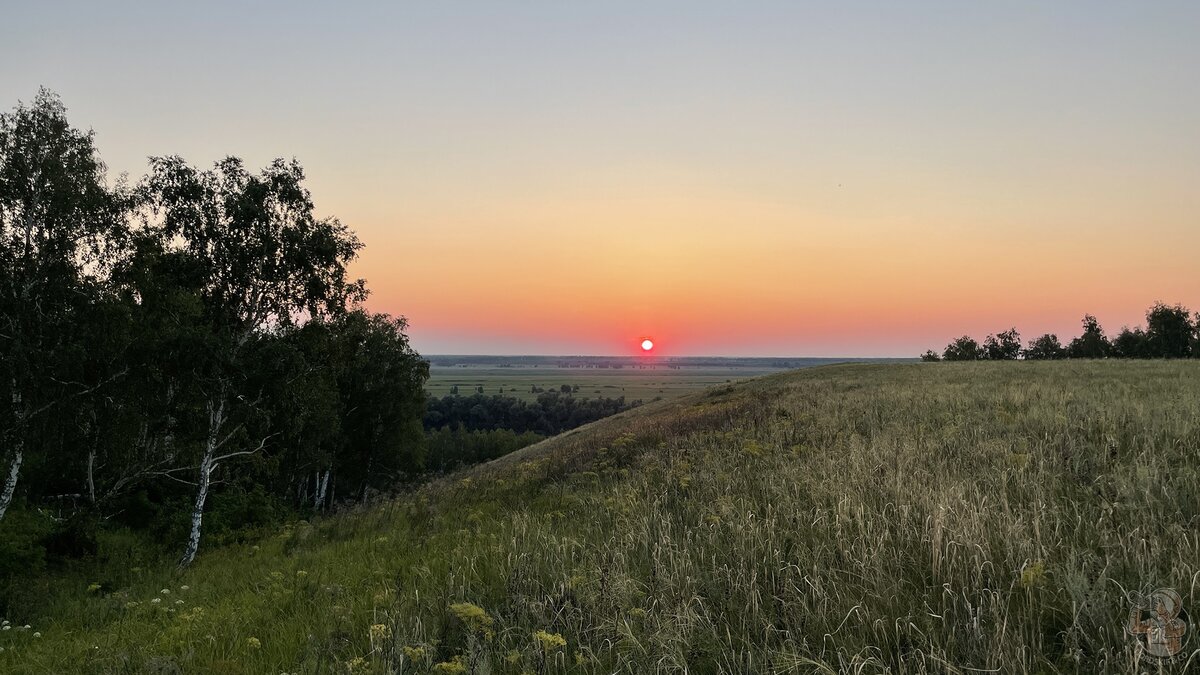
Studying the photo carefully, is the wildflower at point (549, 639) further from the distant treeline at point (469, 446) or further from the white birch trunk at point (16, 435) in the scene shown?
the distant treeline at point (469, 446)

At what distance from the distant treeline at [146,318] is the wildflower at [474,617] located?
17.4 metres

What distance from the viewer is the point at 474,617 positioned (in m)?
4.39

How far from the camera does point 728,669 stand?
11.3 ft

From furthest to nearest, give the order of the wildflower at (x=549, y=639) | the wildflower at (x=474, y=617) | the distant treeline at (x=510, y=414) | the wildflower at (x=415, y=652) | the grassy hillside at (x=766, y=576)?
the distant treeline at (x=510, y=414) → the wildflower at (x=474, y=617) → the wildflower at (x=415, y=652) → the wildflower at (x=549, y=639) → the grassy hillside at (x=766, y=576)

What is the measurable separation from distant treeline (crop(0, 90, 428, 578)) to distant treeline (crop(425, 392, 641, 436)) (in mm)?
94285

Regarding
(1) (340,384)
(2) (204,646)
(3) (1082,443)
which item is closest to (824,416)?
(3) (1082,443)

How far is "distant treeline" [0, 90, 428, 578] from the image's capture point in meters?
16.8

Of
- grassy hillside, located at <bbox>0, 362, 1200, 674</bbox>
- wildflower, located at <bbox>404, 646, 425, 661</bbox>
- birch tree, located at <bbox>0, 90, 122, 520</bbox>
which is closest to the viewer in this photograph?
grassy hillside, located at <bbox>0, 362, 1200, 674</bbox>

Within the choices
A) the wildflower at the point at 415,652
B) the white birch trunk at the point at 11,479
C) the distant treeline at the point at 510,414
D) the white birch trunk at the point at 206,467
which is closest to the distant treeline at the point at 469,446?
the distant treeline at the point at 510,414

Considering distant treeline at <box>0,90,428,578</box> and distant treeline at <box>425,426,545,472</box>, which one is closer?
distant treeline at <box>0,90,428,578</box>

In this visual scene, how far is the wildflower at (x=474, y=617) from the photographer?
4094 mm
